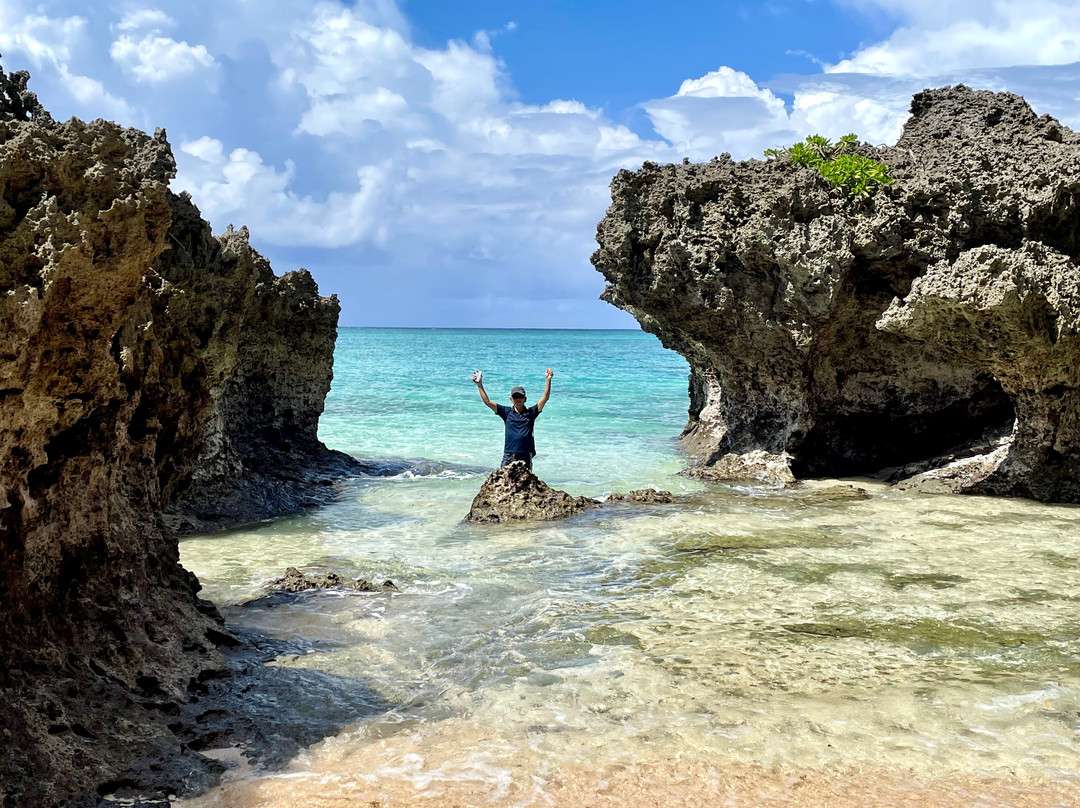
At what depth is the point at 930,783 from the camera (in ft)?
11.6

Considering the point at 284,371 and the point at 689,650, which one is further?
the point at 284,371

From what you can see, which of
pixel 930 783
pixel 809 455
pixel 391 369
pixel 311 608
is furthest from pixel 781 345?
pixel 391 369

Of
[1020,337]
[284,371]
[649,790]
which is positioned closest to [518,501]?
[284,371]

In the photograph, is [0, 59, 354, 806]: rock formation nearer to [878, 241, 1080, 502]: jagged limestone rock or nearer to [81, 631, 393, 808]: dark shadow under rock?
[81, 631, 393, 808]: dark shadow under rock

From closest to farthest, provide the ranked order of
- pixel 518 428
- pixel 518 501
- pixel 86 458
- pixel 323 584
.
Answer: pixel 86 458, pixel 323 584, pixel 518 501, pixel 518 428

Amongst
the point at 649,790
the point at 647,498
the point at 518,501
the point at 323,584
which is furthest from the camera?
the point at 647,498

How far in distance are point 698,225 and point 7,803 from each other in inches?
424

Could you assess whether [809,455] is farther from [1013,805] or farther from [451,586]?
[1013,805]

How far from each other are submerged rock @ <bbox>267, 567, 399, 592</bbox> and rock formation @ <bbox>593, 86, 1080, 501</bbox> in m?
6.81

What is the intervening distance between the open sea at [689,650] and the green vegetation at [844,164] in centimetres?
383

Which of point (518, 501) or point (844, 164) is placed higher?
point (844, 164)

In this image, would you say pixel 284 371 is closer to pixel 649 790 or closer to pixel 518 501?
pixel 518 501

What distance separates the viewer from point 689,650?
516 cm

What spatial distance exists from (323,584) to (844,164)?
8.24 meters
